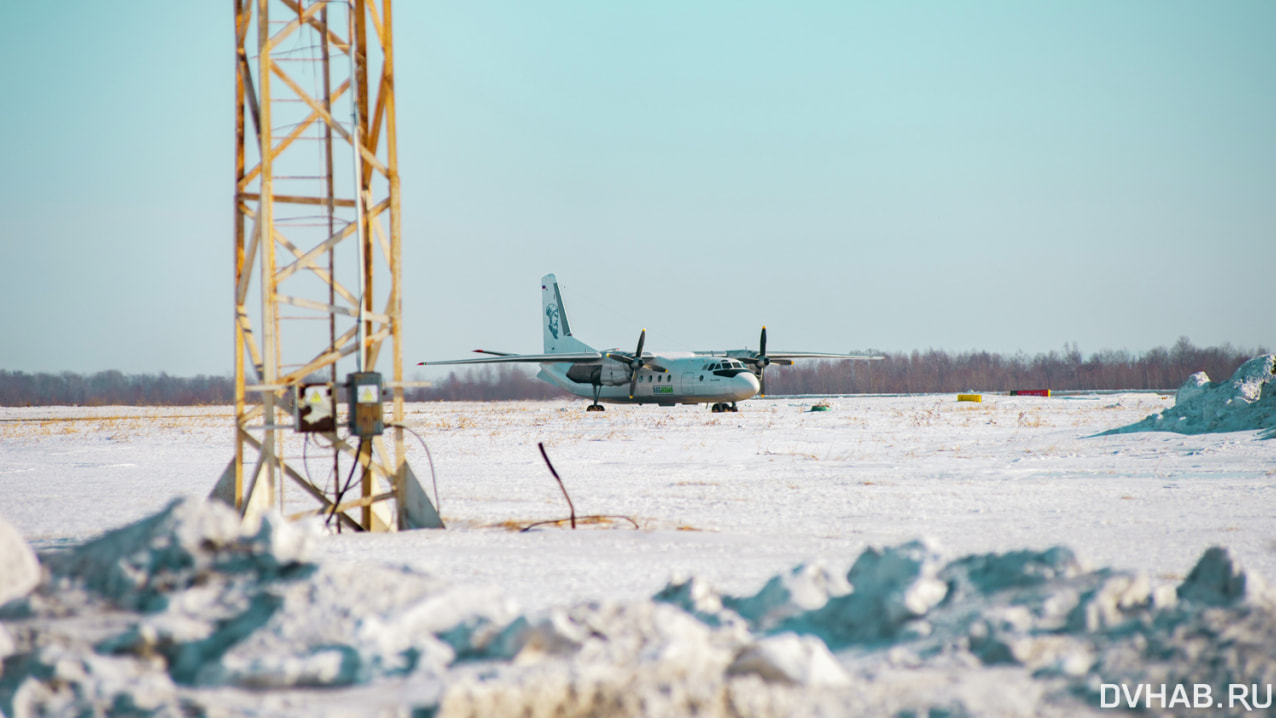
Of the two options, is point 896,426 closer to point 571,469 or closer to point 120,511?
point 571,469

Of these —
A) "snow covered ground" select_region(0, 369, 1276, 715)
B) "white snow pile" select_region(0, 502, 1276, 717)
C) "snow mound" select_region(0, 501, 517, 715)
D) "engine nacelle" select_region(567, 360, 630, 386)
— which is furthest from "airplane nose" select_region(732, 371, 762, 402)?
"snow mound" select_region(0, 501, 517, 715)

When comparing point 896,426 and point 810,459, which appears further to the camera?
point 896,426

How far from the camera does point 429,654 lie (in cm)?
368

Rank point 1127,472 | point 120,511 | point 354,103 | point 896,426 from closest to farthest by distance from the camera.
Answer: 1. point 354,103
2. point 120,511
3. point 1127,472
4. point 896,426

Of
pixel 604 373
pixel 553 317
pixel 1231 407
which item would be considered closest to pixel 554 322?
pixel 553 317

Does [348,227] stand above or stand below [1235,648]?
above

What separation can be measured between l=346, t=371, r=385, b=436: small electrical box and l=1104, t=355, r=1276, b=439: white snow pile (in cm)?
1689

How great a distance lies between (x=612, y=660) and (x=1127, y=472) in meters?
11.6

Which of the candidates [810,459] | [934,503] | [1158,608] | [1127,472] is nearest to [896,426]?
[810,459]

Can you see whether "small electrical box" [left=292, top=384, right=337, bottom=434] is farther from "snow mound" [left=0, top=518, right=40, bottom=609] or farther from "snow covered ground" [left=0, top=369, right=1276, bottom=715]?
"snow mound" [left=0, top=518, right=40, bottom=609]

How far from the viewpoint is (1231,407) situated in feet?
62.8

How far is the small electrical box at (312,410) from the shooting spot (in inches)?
337

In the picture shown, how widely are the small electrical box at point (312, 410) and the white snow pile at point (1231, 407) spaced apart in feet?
56.3

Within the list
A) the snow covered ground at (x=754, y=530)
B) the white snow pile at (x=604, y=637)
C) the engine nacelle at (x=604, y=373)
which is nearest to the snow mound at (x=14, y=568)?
the white snow pile at (x=604, y=637)
